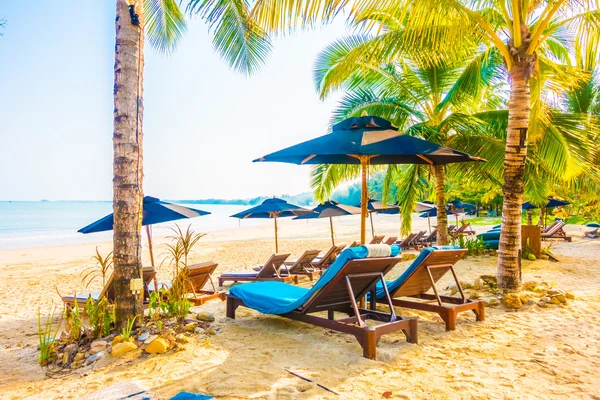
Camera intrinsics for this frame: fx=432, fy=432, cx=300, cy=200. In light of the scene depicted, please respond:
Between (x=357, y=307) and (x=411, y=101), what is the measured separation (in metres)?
8.11

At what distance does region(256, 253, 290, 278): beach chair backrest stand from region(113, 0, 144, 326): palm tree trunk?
402 cm

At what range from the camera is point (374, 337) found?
3.53 m

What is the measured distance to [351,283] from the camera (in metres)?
4.02

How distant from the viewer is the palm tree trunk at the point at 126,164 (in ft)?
13.3

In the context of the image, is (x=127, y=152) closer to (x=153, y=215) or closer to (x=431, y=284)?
(x=153, y=215)

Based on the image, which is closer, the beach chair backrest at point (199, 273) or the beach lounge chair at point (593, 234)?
the beach chair backrest at point (199, 273)

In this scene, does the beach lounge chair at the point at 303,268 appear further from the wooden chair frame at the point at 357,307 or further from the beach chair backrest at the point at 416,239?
the beach chair backrest at the point at 416,239

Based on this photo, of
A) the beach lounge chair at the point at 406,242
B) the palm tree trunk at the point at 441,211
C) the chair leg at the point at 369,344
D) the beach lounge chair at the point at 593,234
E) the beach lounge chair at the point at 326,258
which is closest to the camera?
the chair leg at the point at 369,344

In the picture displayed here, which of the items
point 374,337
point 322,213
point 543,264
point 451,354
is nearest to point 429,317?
point 451,354

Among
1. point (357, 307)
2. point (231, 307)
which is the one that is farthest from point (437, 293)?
point (231, 307)

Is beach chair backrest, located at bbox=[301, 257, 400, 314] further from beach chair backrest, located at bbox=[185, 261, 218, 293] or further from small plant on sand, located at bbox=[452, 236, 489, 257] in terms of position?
small plant on sand, located at bbox=[452, 236, 489, 257]

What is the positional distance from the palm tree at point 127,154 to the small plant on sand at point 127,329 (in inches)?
3.2

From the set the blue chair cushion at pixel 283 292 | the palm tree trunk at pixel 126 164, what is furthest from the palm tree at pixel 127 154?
the blue chair cushion at pixel 283 292

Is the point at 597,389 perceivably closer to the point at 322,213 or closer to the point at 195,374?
the point at 195,374
